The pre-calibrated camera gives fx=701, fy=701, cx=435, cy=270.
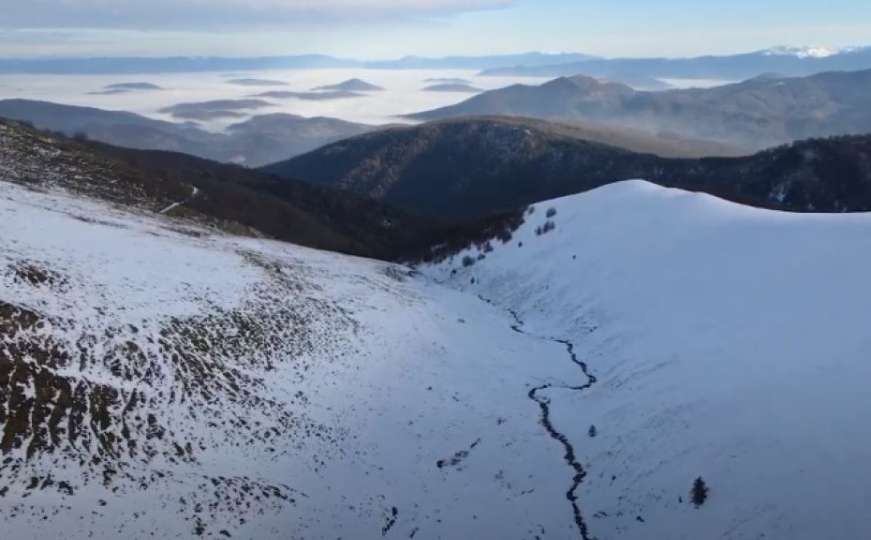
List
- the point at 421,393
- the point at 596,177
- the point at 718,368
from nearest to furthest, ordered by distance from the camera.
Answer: the point at 718,368
the point at 421,393
the point at 596,177

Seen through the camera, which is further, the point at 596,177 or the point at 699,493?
the point at 596,177

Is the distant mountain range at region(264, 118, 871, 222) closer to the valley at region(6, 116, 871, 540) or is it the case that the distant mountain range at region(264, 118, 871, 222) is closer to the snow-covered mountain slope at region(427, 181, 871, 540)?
the snow-covered mountain slope at region(427, 181, 871, 540)

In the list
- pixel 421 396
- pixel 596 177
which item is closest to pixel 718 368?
pixel 421 396

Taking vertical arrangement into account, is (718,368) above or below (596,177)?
below

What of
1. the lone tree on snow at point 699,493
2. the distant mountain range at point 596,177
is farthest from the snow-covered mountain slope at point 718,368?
the distant mountain range at point 596,177

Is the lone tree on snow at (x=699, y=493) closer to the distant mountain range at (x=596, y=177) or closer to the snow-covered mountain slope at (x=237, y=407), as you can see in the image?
the snow-covered mountain slope at (x=237, y=407)

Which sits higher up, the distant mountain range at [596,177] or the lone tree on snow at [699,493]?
the distant mountain range at [596,177]

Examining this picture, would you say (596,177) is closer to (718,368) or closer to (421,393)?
(421,393)
